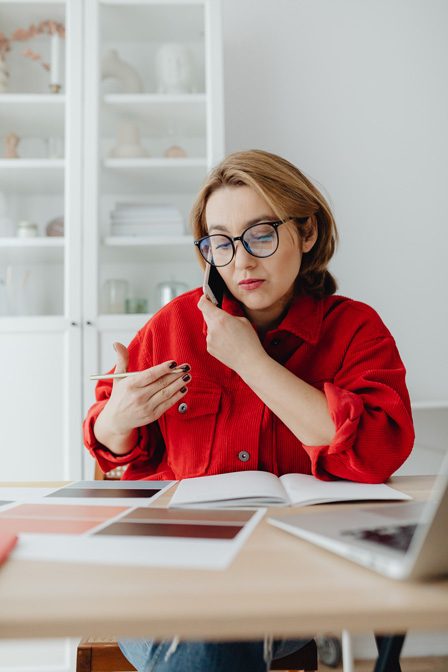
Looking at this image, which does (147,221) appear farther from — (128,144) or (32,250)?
(32,250)

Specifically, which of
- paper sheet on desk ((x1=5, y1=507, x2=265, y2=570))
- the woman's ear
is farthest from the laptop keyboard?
the woman's ear

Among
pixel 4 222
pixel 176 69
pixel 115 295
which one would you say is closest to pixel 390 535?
pixel 115 295

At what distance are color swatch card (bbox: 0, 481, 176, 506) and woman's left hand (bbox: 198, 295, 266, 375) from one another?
0.87 ft

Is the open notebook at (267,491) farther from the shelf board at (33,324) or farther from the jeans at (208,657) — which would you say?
the shelf board at (33,324)

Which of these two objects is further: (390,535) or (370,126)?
(370,126)

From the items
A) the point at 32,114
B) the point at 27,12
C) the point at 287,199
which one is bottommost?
the point at 287,199

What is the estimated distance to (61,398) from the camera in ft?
7.00

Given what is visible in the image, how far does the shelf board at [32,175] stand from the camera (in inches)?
89.6

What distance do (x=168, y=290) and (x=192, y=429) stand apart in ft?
4.26

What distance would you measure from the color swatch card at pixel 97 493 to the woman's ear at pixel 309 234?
0.64 meters

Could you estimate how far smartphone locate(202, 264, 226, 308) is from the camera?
123 cm

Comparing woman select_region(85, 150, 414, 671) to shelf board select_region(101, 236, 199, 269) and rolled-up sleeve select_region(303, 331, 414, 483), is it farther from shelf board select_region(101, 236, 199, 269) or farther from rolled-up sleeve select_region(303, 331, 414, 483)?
shelf board select_region(101, 236, 199, 269)

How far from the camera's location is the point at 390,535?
51 cm

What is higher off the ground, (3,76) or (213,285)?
(3,76)
